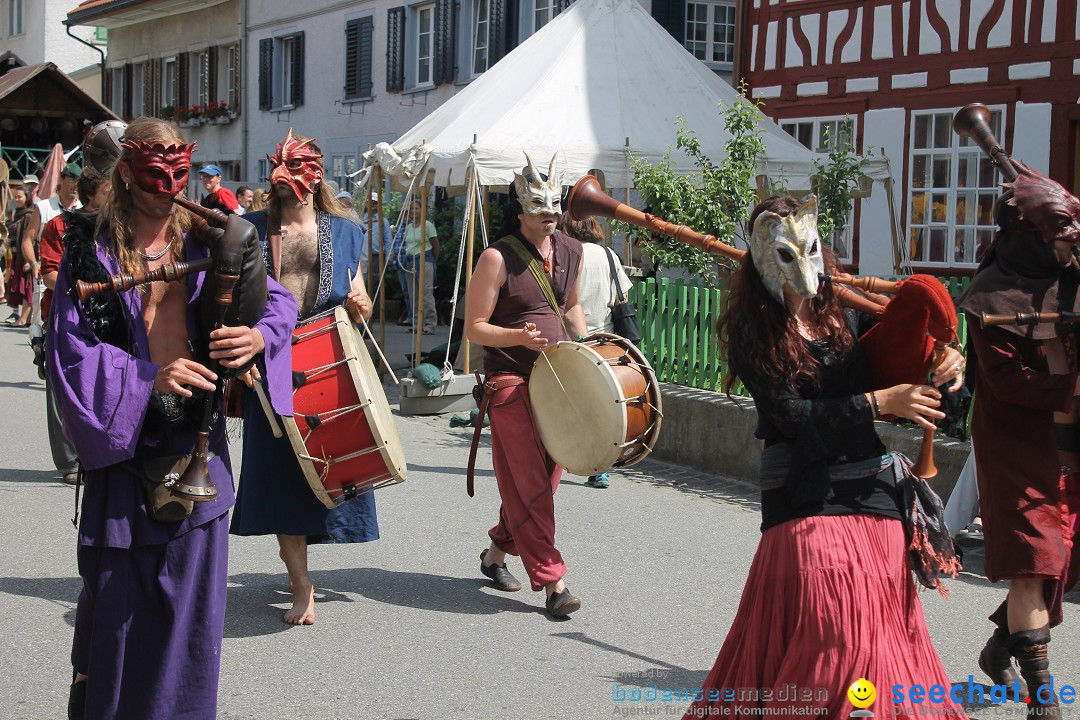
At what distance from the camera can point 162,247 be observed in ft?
12.3

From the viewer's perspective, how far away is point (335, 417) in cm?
523

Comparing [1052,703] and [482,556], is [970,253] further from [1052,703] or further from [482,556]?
[1052,703]

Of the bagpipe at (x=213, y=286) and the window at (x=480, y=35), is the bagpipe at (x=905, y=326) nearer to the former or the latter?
the bagpipe at (x=213, y=286)

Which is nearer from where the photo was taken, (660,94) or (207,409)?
(207,409)

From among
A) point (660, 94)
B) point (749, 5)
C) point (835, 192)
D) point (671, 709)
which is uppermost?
point (749, 5)

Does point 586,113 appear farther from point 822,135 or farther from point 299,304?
point 299,304

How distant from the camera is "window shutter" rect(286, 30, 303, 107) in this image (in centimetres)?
2781

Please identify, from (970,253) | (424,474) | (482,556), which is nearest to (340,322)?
(482,556)

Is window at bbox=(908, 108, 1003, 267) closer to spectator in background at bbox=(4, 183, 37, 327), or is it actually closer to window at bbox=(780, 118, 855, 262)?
window at bbox=(780, 118, 855, 262)

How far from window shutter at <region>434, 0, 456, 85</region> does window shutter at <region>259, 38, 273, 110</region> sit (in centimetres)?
682

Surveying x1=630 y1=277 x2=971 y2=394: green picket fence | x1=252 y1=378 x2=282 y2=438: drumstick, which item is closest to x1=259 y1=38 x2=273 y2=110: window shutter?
x1=630 y1=277 x2=971 y2=394: green picket fence

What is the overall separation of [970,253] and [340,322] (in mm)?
12194

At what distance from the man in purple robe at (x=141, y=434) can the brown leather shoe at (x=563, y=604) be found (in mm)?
2168

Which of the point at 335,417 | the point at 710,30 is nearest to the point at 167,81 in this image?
the point at 710,30
